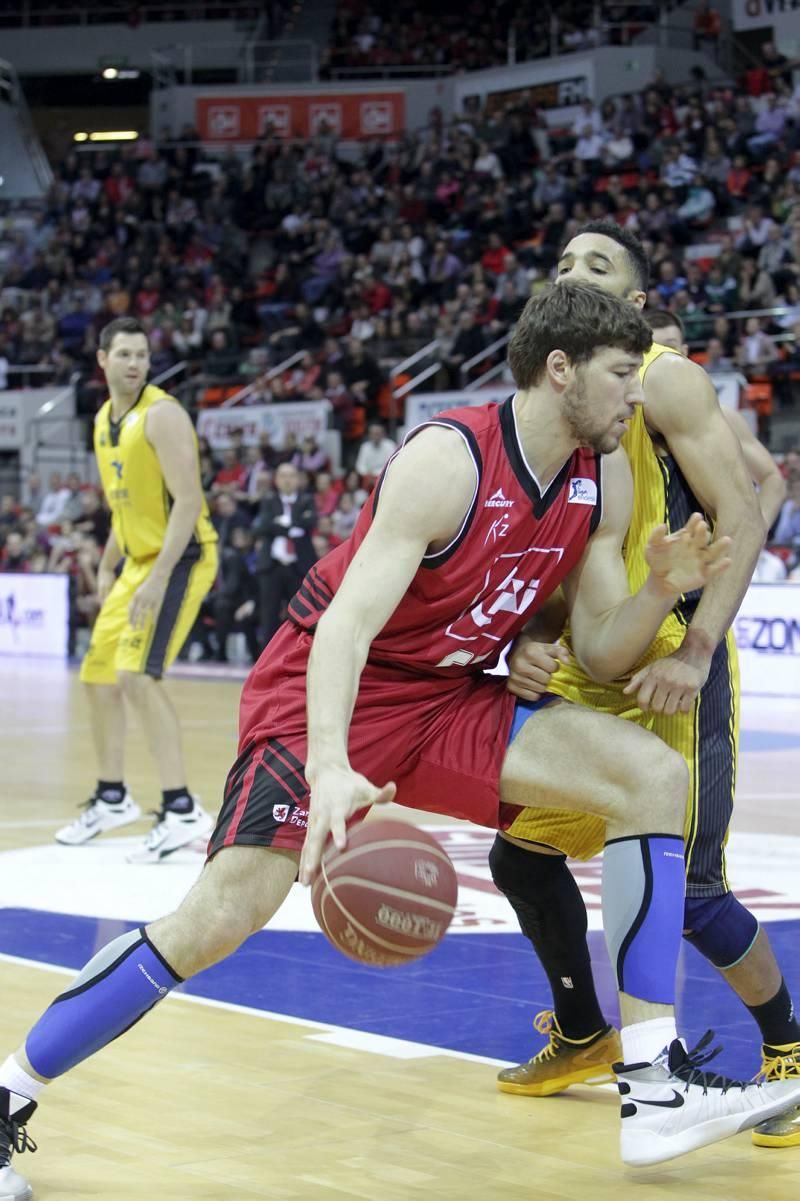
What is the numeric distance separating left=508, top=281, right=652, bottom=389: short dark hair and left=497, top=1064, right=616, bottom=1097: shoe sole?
5.52 ft

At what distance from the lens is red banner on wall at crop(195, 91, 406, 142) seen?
28656 mm

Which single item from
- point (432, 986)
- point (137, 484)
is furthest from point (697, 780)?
point (137, 484)

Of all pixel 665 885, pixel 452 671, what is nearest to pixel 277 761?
pixel 452 671

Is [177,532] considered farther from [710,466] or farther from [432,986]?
[710,466]

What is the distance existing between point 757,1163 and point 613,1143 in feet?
1.02

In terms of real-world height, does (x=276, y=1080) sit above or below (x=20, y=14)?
below

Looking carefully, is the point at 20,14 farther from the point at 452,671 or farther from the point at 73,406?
the point at 452,671

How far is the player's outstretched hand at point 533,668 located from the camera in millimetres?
3688

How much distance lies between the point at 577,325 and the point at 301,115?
26.8m

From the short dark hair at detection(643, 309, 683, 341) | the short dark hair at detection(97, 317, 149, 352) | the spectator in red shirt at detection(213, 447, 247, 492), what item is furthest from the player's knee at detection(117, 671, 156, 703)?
the spectator in red shirt at detection(213, 447, 247, 492)

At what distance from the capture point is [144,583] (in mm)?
7234

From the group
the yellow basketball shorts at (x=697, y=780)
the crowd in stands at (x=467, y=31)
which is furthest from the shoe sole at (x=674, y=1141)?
the crowd in stands at (x=467, y=31)

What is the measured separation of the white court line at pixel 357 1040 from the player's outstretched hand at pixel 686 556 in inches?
57.2

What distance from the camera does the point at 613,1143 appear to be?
3.69 m
